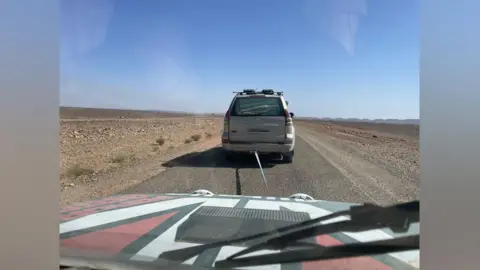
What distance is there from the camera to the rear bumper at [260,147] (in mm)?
3039

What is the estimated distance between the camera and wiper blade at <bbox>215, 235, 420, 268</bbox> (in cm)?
137

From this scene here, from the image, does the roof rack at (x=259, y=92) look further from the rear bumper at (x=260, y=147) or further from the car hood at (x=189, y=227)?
the rear bumper at (x=260, y=147)

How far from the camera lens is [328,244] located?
1438mm

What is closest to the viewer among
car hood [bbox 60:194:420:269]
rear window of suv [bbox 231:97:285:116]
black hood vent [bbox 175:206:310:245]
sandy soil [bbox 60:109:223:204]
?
car hood [bbox 60:194:420:269]

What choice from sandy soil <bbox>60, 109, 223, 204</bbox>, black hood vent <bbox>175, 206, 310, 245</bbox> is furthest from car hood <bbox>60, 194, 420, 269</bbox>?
sandy soil <bbox>60, 109, 223, 204</bbox>

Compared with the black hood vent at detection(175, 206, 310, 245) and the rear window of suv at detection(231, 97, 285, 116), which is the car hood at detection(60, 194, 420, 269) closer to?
the black hood vent at detection(175, 206, 310, 245)

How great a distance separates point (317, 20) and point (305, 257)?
1.12m

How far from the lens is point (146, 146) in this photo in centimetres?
894

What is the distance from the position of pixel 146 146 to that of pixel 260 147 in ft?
21.1
